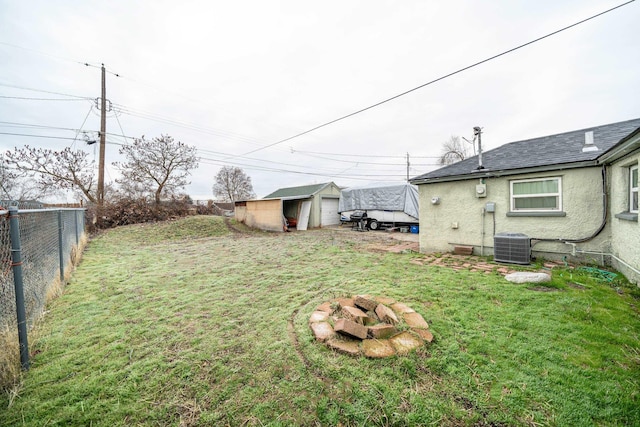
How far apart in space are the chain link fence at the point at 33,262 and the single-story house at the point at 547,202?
7956 millimetres

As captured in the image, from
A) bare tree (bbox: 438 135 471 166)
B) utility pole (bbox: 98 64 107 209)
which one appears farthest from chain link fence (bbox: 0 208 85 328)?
bare tree (bbox: 438 135 471 166)

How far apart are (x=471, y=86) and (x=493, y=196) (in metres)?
5.87

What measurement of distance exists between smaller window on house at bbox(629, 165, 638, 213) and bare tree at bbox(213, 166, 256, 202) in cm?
3489

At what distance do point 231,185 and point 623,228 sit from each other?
35776mm

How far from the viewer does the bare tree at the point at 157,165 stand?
48.4 ft

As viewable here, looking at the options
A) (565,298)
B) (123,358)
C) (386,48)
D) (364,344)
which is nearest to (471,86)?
(386,48)

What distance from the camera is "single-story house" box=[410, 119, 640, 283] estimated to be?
4.35 m

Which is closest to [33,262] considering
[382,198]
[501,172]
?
[501,172]

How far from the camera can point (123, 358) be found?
7.12 feet

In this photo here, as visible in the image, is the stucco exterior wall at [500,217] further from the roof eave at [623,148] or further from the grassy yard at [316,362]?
the grassy yard at [316,362]

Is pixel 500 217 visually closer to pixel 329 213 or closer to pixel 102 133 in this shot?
pixel 329 213

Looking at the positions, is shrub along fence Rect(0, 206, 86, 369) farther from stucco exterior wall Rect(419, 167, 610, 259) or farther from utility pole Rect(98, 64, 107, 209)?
utility pole Rect(98, 64, 107, 209)

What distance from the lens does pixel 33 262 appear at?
3340mm

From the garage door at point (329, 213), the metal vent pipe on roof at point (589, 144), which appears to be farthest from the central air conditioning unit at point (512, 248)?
the garage door at point (329, 213)
